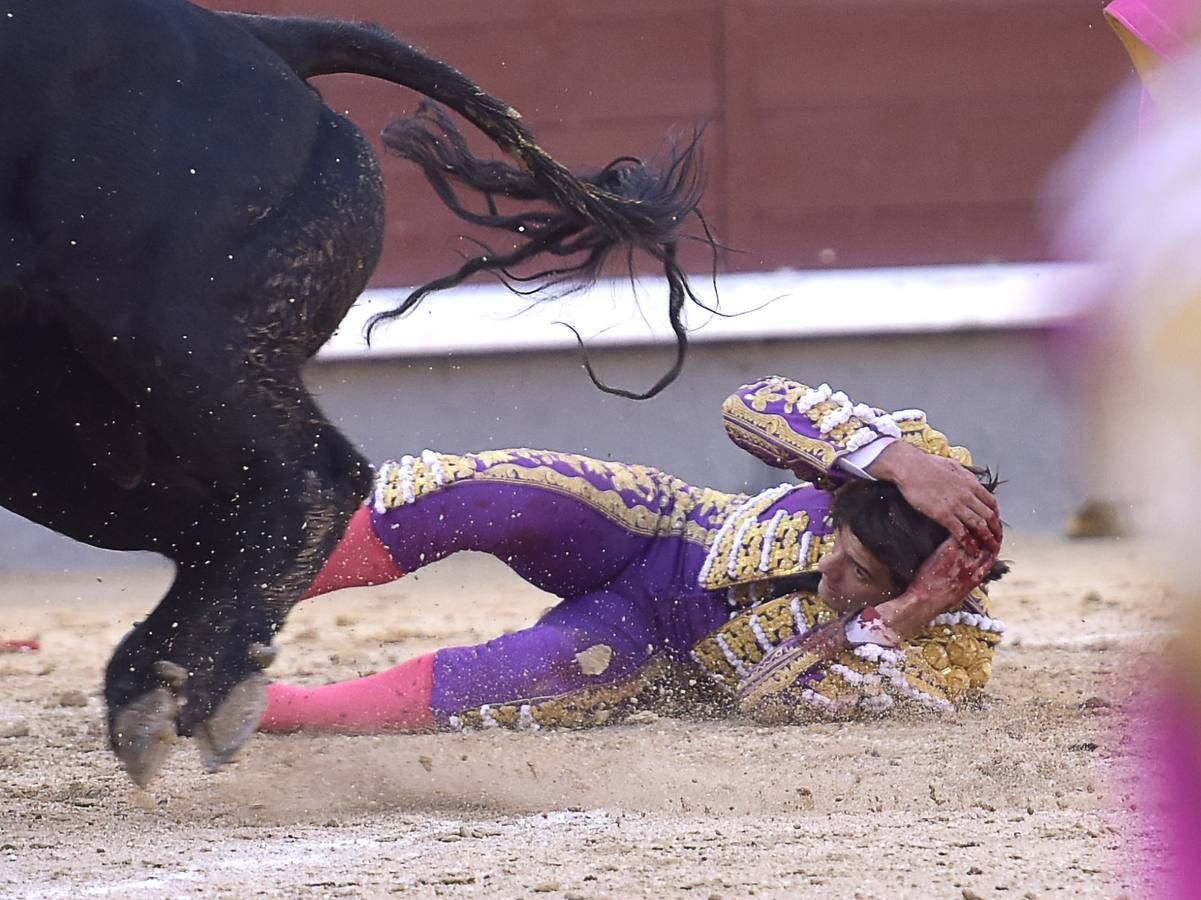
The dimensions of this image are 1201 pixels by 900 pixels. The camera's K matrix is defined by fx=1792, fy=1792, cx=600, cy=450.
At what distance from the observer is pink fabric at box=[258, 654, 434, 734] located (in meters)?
2.81

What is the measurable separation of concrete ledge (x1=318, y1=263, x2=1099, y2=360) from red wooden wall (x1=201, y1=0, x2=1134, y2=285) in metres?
0.07

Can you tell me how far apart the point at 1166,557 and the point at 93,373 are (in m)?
1.69

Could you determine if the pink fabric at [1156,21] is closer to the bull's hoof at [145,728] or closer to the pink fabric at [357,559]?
the bull's hoof at [145,728]

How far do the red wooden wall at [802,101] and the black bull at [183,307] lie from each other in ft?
8.64

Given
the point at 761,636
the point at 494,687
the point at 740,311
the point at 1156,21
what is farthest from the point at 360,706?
the point at 740,311

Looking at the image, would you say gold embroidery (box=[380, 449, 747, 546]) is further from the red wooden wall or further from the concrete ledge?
the red wooden wall

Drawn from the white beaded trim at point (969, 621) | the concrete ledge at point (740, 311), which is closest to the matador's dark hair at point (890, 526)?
the white beaded trim at point (969, 621)

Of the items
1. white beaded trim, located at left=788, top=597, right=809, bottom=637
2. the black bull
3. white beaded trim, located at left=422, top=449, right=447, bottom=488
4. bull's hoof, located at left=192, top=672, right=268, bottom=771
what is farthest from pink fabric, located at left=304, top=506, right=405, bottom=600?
bull's hoof, located at left=192, top=672, right=268, bottom=771

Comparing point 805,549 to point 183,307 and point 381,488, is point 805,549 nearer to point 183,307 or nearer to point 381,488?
point 381,488

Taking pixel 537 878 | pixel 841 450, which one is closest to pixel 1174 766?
pixel 537 878

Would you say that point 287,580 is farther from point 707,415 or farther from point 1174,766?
point 707,415

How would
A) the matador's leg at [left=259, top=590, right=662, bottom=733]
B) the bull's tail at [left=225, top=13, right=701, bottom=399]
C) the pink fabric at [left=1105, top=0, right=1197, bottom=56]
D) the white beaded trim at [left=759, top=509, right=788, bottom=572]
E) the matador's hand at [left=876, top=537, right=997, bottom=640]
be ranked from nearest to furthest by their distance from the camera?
the pink fabric at [left=1105, top=0, right=1197, bottom=56] → the bull's tail at [left=225, top=13, right=701, bottom=399] → the matador's hand at [left=876, top=537, right=997, bottom=640] → the matador's leg at [left=259, top=590, right=662, bottom=733] → the white beaded trim at [left=759, top=509, right=788, bottom=572]

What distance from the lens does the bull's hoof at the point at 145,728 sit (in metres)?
2.17

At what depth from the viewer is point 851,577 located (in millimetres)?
2854
